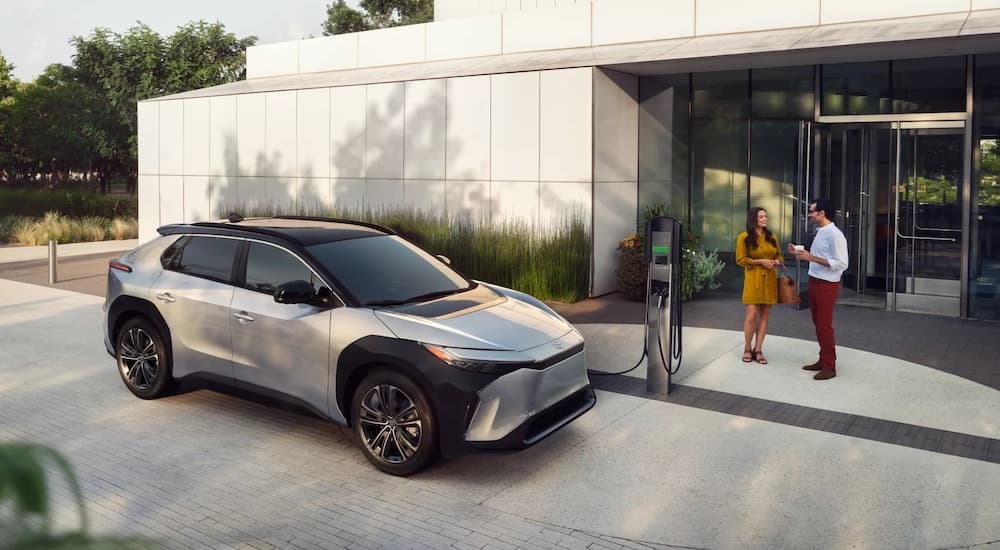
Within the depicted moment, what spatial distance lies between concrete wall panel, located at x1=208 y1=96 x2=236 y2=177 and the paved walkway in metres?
12.0

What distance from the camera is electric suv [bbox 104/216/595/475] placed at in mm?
6035

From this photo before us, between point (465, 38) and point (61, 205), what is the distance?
18223 mm

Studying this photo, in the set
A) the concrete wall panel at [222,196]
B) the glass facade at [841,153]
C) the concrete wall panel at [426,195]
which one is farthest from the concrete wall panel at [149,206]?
the glass facade at [841,153]

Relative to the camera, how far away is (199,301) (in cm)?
742

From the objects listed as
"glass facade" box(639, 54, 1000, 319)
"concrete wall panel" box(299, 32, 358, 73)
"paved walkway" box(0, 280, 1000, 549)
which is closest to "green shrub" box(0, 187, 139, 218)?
"concrete wall panel" box(299, 32, 358, 73)

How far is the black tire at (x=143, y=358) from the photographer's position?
7.80 meters

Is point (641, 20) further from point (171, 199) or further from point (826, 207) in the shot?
point (171, 199)

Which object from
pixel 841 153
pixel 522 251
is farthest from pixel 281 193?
pixel 841 153

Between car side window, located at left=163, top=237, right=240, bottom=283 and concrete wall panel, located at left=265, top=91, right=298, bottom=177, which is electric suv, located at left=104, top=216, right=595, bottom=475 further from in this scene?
concrete wall panel, located at left=265, top=91, right=298, bottom=177

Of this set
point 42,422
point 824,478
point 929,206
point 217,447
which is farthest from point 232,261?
point 929,206

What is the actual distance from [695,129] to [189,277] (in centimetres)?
1063

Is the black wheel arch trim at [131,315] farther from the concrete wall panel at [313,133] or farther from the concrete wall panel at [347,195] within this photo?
the concrete wall panel at [313,133]

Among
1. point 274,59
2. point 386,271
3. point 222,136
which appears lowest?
point 386,271

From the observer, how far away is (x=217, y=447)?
22.8 ft
